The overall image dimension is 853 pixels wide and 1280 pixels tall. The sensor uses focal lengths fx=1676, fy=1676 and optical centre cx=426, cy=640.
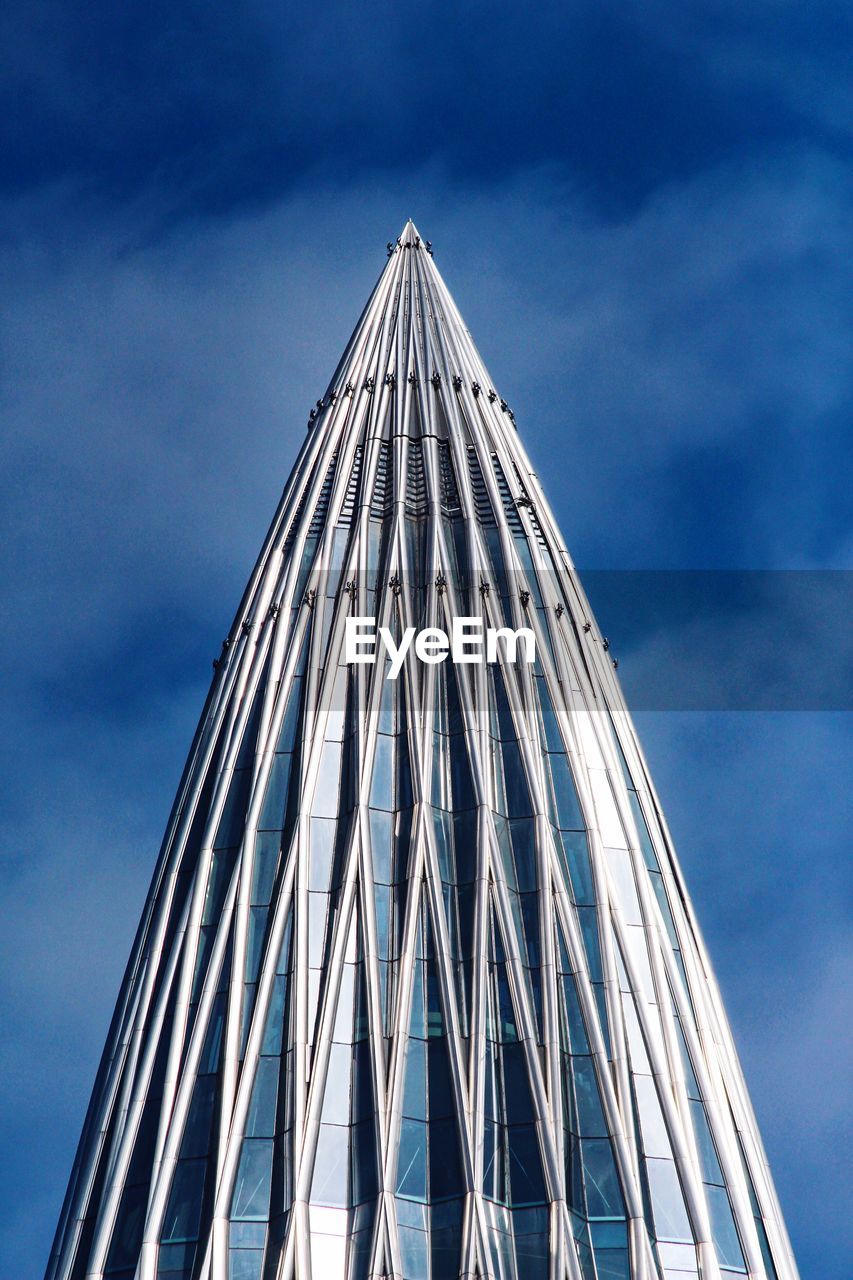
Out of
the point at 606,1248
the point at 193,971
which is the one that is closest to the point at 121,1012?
the point at 193,971

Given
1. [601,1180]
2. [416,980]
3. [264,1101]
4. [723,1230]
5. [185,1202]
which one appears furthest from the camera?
[416,980]

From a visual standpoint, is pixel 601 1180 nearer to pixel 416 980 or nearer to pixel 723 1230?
pixel 723 1230

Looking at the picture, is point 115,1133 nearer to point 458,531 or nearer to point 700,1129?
point 700,1129

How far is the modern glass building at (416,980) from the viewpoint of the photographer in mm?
53750

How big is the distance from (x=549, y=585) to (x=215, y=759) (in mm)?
16371

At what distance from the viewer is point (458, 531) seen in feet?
244

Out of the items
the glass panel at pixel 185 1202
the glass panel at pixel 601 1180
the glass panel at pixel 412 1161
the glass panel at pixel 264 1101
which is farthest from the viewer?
the glass panel at pixel 264 1101

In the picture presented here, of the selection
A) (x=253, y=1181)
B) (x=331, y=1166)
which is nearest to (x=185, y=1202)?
(x=253, y=1181)

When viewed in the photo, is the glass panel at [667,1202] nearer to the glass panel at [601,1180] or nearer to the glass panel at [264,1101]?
the glass panel at [601,1180]

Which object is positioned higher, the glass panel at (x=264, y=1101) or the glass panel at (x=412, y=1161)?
the glass panel at (x=264, y=1101)

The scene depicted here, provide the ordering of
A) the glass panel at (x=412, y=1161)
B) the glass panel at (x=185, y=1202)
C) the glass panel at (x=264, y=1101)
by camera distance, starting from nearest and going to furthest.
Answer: the glass panel at (x=185, y=1202) → the glass panel at (x=412, y=1161) → the glass panel at (x=264, y=1101)

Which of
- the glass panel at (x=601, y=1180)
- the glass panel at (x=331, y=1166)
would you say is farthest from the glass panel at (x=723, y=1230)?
the glass panel at (x=331, y=1166)

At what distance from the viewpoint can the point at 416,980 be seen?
58.9 metres

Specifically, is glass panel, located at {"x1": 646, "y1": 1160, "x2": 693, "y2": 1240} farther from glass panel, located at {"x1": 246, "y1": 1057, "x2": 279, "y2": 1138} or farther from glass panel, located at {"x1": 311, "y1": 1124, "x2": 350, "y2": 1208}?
glass panel, located at {"x1": 246, "y1": 1057, "x2": 279, "y2": 1138}
